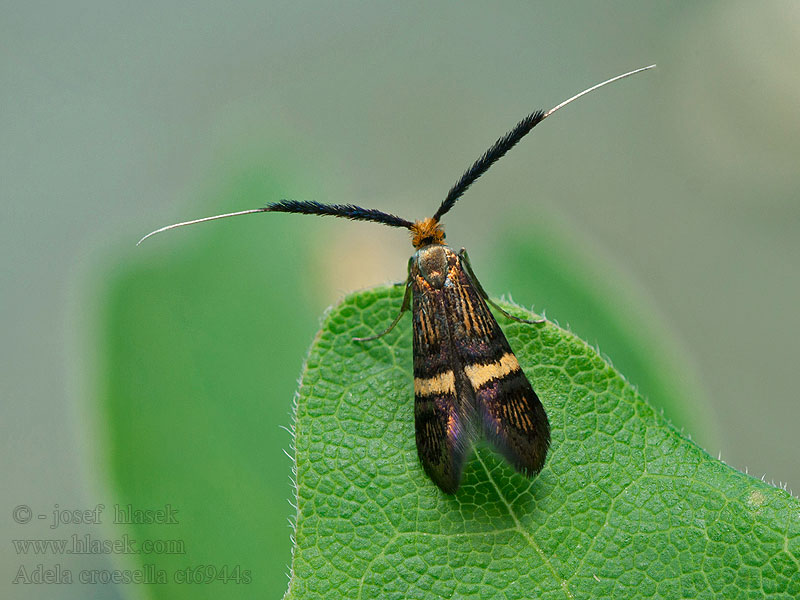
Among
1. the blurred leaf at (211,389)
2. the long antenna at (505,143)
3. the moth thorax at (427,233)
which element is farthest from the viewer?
the moth thorax at (427,233)

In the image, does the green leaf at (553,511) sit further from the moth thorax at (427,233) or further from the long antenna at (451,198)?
the moth thorax at (427,233)

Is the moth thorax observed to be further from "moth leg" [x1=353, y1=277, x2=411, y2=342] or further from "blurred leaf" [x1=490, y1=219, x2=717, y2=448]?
"blurred leaf" [x1=490, y1=219, x2=717, y2=448]

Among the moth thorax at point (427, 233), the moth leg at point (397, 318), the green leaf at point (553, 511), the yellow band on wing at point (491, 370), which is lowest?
the green leaf at point (553, 511)

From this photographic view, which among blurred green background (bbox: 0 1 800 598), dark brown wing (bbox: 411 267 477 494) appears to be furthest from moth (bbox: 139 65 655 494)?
blurred green background (bbox: 0 1 800 598)

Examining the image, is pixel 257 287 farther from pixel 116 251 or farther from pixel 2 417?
pixel 2 417

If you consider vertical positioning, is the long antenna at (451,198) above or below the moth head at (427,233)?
above

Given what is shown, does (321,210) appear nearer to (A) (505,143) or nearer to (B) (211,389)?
(A) (505,143)

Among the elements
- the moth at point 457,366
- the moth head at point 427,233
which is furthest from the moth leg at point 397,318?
the moth head at point 427,233
